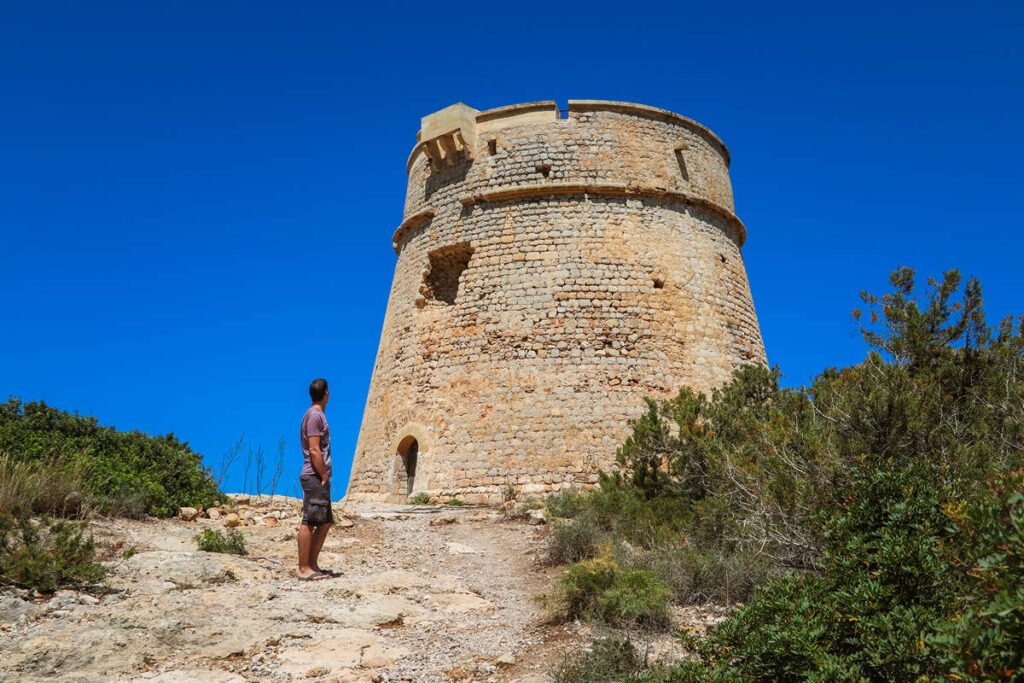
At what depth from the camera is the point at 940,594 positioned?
300 cm

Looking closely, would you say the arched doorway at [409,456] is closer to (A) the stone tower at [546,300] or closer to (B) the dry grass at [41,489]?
(A) the stone tower at [546,300]

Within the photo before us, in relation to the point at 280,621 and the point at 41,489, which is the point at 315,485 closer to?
the point at 280,621

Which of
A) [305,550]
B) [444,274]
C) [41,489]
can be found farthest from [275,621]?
[444,274]

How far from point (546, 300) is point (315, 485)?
6461 millimetres

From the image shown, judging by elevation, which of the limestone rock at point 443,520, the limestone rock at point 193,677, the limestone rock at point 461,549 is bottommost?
the limestone rock at point 193,677

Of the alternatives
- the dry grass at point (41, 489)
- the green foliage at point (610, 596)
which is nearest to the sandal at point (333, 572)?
the green foliage at point (610, 596)

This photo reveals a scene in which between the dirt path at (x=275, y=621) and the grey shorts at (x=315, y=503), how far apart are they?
1.56 ft

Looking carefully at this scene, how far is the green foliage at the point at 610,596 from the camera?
4734mm

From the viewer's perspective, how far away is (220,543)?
19.9 feet

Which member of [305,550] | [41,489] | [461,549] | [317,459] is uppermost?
[317,459]

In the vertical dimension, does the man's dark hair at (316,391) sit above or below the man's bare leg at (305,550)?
above

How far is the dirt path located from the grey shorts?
0.48 meters

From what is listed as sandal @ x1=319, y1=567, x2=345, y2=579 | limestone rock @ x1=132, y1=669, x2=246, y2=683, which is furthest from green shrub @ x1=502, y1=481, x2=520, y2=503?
limestone rock @ x1=132, y1=669, x2=246, y2=683

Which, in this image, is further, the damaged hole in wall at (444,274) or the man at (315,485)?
the damaged hole in wall at (444,274)
